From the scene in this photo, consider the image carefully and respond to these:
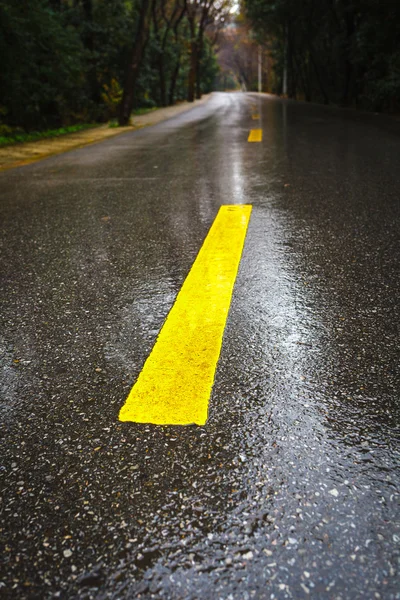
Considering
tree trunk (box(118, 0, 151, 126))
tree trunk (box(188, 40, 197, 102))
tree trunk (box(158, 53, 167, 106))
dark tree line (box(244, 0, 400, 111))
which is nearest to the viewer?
tree trunk (box(118, 0, 151, 126))

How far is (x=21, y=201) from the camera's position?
423cm

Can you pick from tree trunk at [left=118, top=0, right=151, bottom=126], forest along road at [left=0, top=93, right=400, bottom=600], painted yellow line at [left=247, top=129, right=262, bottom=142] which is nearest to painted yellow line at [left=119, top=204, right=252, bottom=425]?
forest along road at [left=0, top=93, right=400, bottom=600]

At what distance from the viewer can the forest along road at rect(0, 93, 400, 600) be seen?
88cm

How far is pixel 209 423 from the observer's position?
1232 mm

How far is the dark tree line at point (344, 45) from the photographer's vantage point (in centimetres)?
1408

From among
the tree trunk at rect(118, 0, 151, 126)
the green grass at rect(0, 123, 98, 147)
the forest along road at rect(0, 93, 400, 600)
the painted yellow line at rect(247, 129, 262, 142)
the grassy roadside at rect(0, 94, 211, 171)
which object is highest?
the tree trunk at rect(118, 0, 151, 126)

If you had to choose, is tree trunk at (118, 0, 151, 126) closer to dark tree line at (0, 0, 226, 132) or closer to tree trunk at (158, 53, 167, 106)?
dark tree line at (0, 0, 226, 132)

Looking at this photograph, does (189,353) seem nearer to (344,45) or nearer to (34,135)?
(34,135)

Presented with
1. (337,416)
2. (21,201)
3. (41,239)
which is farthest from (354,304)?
(21,201)

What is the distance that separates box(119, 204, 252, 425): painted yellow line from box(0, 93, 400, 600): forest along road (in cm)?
1

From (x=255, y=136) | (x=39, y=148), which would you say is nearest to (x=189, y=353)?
(x=255, y=136)

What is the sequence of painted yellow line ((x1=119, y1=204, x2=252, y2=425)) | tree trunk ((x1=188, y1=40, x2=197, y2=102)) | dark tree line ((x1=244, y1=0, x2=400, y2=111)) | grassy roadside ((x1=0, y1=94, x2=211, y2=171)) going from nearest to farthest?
painted yellow line ((x1=119, y1=204, x2=252, y2=425)) < grassy roadside ((x1=0, y1=94, x2=211, y2=171)) < dark tree line ((x1=244, y1=0, x2=400, y2=111)) < tree trunk ((x1=188, y1=40, x2=197, y2=102))

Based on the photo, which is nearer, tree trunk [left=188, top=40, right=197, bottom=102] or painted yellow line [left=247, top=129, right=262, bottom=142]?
painted yellow line [left=247, top=129, right=262, bottom=142]

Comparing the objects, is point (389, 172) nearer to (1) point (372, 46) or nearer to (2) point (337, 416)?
(2) point (337, 416)
